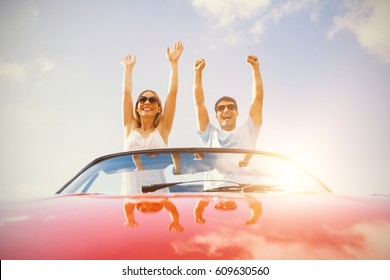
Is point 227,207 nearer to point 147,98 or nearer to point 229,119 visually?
point 147,98

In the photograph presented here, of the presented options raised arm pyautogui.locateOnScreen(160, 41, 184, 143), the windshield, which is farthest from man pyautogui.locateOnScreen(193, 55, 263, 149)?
the windshield

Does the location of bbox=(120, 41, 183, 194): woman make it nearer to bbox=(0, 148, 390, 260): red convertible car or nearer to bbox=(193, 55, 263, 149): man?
bbox=(193, 55, 263, 149): man

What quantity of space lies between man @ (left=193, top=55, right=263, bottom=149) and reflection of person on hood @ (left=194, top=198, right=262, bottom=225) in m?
2.15

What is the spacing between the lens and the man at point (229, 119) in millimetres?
3699

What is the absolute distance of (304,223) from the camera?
1.16 metres

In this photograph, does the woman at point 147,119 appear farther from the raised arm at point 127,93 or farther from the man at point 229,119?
the man at point 229,119

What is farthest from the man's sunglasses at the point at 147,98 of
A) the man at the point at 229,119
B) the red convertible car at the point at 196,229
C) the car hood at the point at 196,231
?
the car hood at the point at 196,231

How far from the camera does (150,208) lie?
1.33 meters

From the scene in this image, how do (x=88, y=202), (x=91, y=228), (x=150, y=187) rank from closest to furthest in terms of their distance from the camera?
(x=91, y=228) → (x=88, y=202) → (x=150, y=187)

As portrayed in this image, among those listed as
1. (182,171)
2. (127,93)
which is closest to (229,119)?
(127,93)

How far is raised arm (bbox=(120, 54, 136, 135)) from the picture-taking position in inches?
153

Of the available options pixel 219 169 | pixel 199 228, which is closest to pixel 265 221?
pixel 199 228
